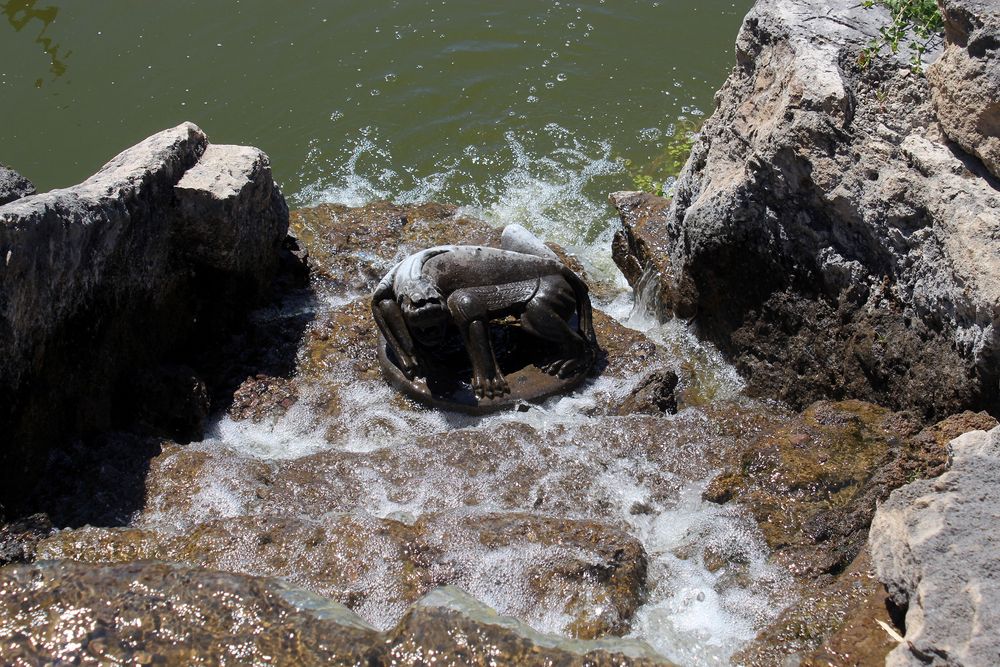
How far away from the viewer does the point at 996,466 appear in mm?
3473

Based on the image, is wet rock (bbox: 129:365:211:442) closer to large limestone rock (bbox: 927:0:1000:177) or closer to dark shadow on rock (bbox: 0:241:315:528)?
dark shadow on rock (bbox: 0:241:315:528)

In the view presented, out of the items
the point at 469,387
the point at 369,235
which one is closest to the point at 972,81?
the point at 469,387

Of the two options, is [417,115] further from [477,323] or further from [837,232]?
[837,232]

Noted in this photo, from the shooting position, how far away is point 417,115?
31.0 feet

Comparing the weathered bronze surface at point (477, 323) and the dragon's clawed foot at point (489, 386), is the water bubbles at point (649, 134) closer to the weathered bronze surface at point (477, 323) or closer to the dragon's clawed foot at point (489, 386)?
the weathered bronze surface at point (477, 323)

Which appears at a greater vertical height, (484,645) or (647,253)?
(484,645)

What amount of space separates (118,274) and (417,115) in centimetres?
467

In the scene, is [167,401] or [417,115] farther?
[417,115]

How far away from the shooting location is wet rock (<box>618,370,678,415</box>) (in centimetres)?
558

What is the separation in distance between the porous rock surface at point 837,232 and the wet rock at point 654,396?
54cm

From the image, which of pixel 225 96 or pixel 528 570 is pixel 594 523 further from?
pixel 225 96

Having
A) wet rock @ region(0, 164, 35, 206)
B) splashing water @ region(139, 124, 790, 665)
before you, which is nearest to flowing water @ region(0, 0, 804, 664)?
splashing water @ region(139, 124, 790, 665)

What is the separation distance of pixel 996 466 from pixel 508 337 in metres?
3.26

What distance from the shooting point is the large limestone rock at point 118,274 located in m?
4.69
